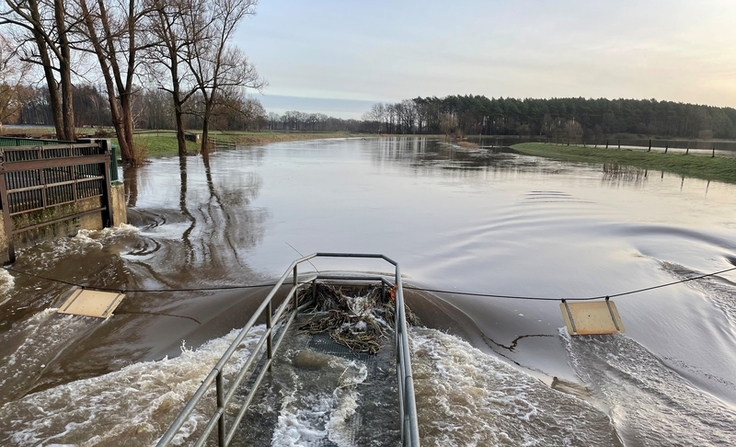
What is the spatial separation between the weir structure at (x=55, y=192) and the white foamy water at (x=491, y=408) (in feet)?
26.8

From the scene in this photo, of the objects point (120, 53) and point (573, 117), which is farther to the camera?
point (573, 117)

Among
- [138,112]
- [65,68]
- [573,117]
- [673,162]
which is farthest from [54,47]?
[573,117]

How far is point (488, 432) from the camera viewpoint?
4.51 m

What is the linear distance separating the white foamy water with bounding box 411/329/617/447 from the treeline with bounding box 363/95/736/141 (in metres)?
102

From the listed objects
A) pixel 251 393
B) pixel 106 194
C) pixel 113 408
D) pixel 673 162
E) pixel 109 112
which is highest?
pixel 109 112

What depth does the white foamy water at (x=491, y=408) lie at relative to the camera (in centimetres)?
446

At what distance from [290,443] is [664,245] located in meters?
11.5

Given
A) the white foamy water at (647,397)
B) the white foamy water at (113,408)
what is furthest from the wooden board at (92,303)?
the white foamy water at (647,397)

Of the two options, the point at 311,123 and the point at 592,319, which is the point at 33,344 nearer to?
the point at 592,319

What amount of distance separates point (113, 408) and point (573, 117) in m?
130

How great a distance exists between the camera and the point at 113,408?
4680 mm

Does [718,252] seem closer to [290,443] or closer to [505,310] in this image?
[505,310]

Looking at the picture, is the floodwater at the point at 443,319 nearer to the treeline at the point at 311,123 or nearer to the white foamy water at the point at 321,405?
the white foamy water at the point at 321,405

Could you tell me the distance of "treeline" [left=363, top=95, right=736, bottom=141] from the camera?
10806cm
